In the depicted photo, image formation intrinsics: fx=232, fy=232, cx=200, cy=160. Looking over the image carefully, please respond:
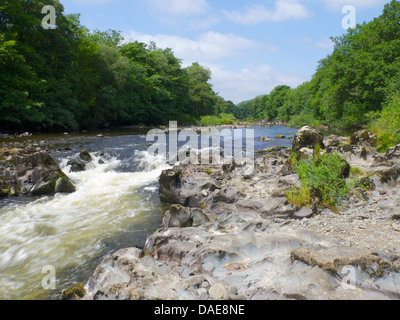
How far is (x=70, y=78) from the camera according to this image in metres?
24.8

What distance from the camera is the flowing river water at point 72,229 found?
13.3 feet

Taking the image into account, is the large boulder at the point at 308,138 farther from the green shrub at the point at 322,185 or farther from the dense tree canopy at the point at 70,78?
the dense tree canopy at the point at 70,78

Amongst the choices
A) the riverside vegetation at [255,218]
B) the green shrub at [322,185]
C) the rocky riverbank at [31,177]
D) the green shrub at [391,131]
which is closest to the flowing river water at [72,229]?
the rocky riverbank at [31,177]

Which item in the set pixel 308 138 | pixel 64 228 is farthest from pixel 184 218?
pixel 308 138

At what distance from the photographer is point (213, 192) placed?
6.67m

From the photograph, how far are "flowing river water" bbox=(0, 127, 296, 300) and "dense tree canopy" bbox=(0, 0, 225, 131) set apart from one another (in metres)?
13.9

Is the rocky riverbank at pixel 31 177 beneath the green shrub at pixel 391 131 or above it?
beneath

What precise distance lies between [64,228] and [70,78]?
24.1 metres

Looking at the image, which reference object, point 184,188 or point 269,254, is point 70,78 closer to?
point 184,188

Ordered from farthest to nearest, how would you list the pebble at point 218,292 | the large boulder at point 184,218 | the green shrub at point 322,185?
the green shrub at point 322,185 → the large boulder at point 184,218 → the pebble at point 218,292

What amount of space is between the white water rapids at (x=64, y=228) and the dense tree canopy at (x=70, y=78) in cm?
1406

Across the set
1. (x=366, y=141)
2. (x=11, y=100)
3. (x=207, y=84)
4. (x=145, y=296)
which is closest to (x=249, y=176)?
(x=145, y=296)

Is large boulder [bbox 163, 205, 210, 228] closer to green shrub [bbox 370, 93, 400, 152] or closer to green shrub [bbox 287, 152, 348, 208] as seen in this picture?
green shrub [bbox 287, 152, 348, 208]

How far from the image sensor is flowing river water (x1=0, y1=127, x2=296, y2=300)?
4059 mm
